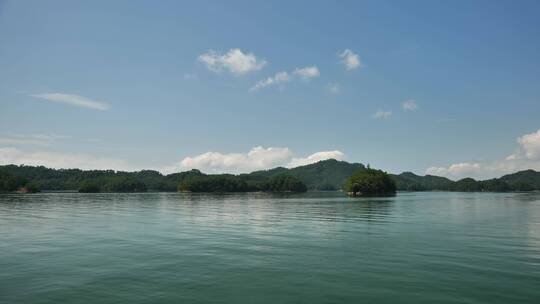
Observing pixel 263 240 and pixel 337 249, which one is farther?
pixel 263 240

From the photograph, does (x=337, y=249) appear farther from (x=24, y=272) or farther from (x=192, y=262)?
(x=24, y=272)

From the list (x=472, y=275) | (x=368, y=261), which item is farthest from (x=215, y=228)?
(x=472, y=275)

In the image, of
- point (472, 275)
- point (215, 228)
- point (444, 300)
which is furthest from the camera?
point (215, 228)

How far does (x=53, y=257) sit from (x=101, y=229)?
841 inches

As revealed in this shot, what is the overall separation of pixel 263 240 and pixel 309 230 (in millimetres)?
10288

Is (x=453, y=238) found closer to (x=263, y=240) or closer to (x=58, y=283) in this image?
(x=263, y=240)

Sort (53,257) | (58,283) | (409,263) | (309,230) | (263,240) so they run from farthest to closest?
1. (309,230)
2. (263,240)
3. (53,257)
4. (409,263)
5. (58,283)

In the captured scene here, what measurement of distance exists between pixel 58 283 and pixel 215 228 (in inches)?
1220

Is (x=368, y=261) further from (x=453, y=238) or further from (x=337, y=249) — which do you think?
(x=453, y=238)

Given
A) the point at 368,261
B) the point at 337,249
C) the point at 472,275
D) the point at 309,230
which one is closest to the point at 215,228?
the point at 309,230

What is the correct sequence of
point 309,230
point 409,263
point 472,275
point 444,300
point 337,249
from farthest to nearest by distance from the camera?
point 309,230 < point 337,249 < point 409,263 < point 472,275 < point 444,300

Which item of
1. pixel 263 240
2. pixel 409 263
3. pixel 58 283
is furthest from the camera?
pixel 263 240

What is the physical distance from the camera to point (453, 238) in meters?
44.2

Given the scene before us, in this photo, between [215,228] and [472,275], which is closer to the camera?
[472,275]
